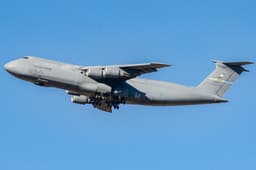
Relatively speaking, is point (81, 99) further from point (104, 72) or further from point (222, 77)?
point (222, 77)

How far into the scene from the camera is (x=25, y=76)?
93.3 feet

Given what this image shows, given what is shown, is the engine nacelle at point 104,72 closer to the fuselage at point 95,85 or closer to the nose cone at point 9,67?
the fuselage at point 95,85

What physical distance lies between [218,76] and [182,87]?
7.79ft

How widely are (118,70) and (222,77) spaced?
572 cm

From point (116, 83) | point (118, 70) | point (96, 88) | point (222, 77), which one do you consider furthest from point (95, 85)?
point (222, 77)

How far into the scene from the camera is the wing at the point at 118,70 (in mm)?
28719

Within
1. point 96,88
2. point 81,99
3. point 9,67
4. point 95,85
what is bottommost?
point 81,99

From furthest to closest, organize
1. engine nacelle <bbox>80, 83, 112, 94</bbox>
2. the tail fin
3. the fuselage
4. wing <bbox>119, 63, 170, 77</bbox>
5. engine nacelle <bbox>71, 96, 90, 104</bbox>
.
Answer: the tail fin → engine nacelle <bbox>71, 96, 90, 104</bbox> → engine nacelle <bbox>80, 83, 112, 94</bbox> → wing <bbox>119, 63, 170, 77</bbox> → the fuselage

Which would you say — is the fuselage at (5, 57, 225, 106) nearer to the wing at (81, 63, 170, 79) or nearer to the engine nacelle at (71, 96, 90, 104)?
the wing at (81, 63, 170, 79)

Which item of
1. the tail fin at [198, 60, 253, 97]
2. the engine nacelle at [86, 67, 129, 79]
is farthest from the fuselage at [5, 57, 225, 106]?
the tail fin at [198, 60, 253, 97]

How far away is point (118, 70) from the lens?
95.2 ft

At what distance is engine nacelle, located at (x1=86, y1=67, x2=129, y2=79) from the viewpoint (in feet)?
94.3

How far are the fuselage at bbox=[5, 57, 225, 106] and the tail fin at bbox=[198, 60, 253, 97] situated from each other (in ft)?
2.21

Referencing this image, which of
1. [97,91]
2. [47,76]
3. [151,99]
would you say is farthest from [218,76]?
[47,76]
